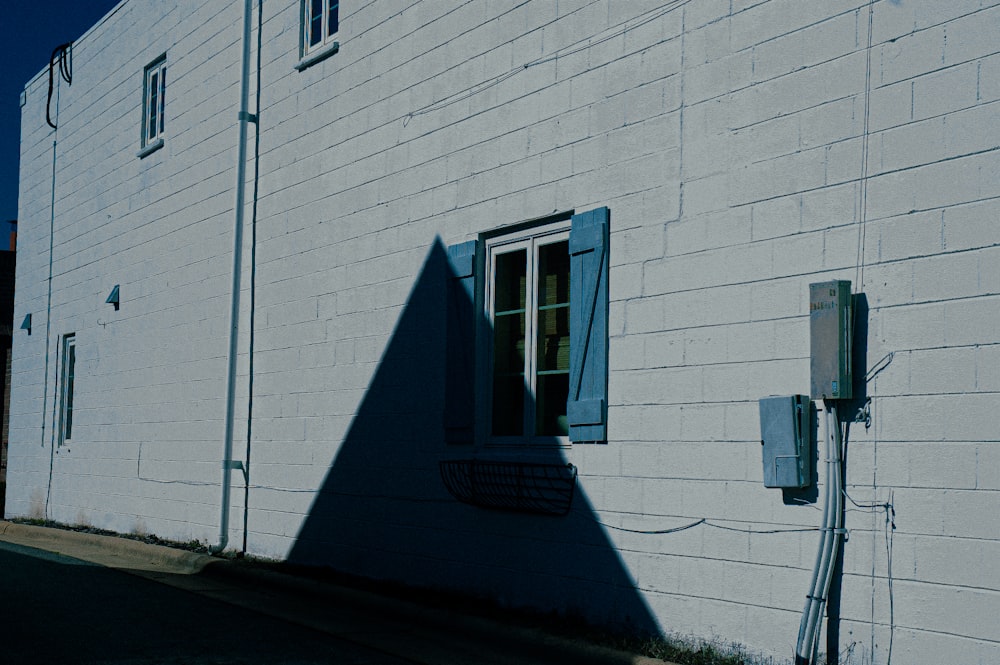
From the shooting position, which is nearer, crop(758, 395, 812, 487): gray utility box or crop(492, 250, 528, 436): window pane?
crop(758, 395, 812, 487): gray utility box

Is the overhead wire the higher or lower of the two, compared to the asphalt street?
higher

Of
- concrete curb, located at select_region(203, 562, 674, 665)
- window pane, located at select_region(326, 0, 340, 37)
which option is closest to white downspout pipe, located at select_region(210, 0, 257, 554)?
concrete curb, located at select_region(203, 562, 674, 665)

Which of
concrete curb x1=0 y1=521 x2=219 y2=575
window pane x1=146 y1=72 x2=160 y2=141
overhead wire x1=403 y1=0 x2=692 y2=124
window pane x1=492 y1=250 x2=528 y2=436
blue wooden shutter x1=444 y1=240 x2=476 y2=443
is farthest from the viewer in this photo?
window pane x1=146 y1=72 x2=160 y2=141

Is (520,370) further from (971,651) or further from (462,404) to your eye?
(971,651)

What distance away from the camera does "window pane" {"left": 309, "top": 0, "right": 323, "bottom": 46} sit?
10.1m

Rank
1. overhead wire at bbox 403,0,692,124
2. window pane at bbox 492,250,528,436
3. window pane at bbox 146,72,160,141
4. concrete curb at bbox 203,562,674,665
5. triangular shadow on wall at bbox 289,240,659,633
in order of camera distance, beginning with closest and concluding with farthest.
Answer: concrete curb at bbox 203,562,674,665
overhead wire at bbox 403,0,692,124
triangular shadow on wall at bbox 289,240,659,633
window pane at bbox 492,250,528,436
window pane at bbox 146,72,160,141

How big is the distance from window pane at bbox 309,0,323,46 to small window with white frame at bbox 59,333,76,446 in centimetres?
657

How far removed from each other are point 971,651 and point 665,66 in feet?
11.6

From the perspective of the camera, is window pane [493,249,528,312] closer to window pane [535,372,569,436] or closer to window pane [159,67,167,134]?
window pane [535,372,569,436]

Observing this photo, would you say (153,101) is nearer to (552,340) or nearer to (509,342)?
(509,342)

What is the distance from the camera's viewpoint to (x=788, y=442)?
5.56m

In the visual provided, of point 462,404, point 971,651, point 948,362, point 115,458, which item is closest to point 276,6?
point 462,404

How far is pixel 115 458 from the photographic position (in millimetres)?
13133

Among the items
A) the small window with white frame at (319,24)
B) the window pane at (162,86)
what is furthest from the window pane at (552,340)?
the window pane at (162,86)
